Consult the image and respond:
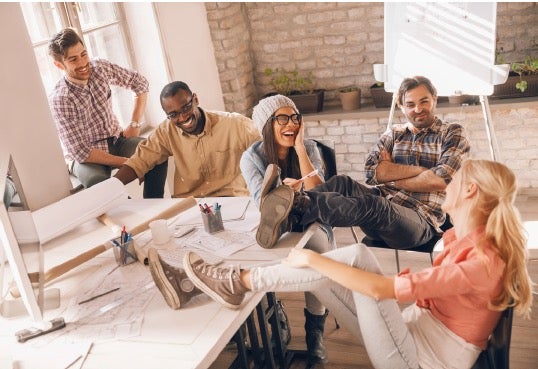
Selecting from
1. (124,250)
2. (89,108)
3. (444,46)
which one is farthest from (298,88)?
(124,250)

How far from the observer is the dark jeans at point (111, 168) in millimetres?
3436

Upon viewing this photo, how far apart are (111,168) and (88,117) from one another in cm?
34

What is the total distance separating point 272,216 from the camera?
90.2 inches

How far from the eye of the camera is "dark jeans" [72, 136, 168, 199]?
3436 mm

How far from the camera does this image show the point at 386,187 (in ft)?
10.2

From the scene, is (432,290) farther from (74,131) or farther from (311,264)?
(74,131)

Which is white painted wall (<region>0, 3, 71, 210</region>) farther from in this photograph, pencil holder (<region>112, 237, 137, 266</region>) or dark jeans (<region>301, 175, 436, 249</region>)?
dark jeans (<region>301, 175, 436, 249</region>)

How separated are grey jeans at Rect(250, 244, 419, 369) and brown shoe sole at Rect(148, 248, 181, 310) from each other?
10.1 inches

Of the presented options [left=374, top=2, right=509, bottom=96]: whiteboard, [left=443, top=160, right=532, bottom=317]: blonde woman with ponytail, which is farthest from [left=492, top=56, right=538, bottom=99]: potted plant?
[left=443, top=160, right=532, bottom=317]: blonde woman with ponytail

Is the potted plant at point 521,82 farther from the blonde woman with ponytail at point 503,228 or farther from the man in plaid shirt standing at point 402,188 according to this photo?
the blonde woman with ponytail at point 503,228

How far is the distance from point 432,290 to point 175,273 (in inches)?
32.9

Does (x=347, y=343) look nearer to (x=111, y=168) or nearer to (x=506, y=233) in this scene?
(x=506, y=233)

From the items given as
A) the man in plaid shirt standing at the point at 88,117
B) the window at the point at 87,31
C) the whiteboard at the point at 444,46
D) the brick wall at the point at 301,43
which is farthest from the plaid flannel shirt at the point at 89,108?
the whiteboard at the point at 444,46

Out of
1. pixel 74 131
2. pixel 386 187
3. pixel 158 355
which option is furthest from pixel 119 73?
pixel 158 355
